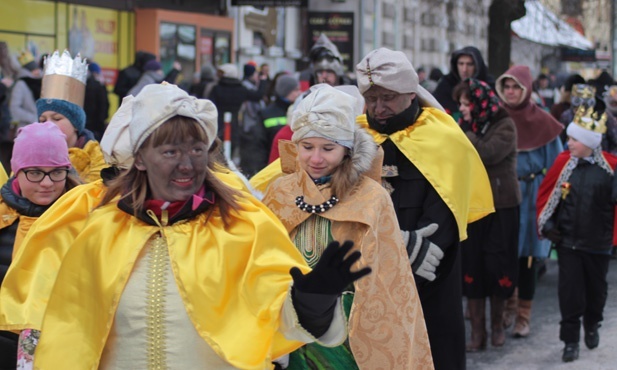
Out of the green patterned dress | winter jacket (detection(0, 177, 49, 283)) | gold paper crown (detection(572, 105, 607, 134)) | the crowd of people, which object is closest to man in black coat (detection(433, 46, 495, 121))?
the crowd of people

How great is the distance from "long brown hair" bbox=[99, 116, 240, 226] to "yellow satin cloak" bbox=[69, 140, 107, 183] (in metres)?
2.27

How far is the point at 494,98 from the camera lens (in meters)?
7.79

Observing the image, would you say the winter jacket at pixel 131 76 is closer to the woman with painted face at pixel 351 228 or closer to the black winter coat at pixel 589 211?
the black winter coat at pixel 589 211

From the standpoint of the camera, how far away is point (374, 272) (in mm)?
4449

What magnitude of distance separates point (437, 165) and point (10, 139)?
768 centimetres

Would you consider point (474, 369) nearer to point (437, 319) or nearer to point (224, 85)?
point (437, 319)

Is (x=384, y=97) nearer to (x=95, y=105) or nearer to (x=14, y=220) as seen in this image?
(x=14, y=220)

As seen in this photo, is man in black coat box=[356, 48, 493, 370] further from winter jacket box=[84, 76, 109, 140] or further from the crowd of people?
winter jacket box=[84, 76, 109, 140]

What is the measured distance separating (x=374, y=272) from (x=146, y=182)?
4.62 feet

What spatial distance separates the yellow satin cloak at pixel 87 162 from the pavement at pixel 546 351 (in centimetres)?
307

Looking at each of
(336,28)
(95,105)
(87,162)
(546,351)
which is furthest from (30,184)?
(336,28)

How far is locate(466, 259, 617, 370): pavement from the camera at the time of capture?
7305 millimetres

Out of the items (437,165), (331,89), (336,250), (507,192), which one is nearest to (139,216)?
(336,250)

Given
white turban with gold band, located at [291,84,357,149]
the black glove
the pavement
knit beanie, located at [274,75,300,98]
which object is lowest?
the pavement
